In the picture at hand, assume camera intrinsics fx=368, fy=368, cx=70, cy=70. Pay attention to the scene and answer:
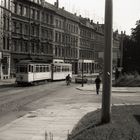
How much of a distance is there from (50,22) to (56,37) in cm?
501

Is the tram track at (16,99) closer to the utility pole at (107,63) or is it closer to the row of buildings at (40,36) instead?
the utility pole at (107,63)

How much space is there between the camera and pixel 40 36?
77188mm

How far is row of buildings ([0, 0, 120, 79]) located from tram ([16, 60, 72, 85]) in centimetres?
342

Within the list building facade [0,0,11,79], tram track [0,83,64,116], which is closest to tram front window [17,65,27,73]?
tram track [0,83,64,116]

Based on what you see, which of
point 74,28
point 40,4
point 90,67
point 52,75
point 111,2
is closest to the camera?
point 111,2

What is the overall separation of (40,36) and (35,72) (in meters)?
33.6

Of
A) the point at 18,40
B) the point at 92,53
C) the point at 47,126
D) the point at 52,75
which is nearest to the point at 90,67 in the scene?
the point at 92,53

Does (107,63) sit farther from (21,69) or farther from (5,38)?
(5,38)

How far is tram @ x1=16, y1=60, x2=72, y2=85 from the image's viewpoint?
140 feet

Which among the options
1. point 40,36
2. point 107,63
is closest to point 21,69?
point 107,63

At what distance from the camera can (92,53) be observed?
11988cm

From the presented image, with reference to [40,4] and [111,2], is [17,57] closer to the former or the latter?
[40,4]

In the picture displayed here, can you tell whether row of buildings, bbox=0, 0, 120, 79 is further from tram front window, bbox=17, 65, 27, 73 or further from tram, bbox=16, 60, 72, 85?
tram front window, bbox=17, 65, 27, 73

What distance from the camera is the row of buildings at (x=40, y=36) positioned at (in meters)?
61.4
